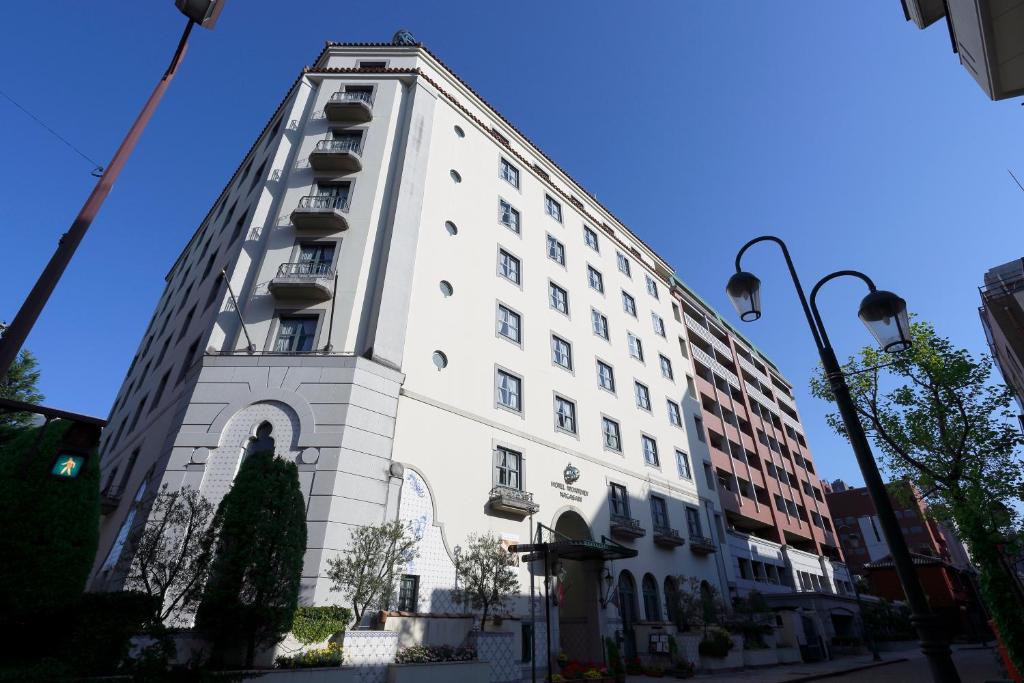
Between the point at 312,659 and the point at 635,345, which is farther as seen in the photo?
the point at 635,345

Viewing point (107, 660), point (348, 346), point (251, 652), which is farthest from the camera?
point (348, 346)

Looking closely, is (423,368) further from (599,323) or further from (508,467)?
(599,323)

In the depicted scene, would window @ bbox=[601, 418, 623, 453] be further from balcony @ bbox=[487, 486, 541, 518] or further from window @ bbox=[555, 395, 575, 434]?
balcony @ bbox=[487, 486, 541, 518]

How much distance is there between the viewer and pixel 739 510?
36.6 metres

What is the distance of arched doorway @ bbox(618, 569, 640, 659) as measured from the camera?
2228 cm

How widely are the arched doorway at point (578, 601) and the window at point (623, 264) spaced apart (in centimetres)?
1966

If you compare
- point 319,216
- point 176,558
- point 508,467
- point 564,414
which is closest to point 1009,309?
point 564,414

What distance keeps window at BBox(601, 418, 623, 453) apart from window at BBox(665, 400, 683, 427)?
6.93 metres

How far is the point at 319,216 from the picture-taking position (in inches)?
827

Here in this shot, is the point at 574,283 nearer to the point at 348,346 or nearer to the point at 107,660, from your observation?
the point at 348,346

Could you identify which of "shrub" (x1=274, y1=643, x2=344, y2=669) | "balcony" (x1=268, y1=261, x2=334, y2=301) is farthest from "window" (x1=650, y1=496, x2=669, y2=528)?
"balcony" (x1=268, y1=261, x2=334, y2=301)

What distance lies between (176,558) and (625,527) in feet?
59.7

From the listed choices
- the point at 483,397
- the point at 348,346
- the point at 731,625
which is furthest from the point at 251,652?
the point at 731,625

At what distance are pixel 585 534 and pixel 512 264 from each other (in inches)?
537
